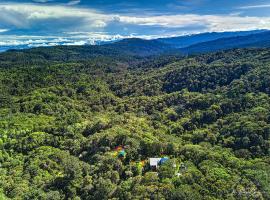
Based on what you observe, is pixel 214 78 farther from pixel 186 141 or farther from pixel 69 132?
pixel 69 132

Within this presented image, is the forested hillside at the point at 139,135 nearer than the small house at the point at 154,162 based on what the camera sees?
Yes

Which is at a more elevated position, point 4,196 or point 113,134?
point 113,134

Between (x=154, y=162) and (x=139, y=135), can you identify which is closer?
(x=154, y=162)

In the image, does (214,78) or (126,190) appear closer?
(126,190)

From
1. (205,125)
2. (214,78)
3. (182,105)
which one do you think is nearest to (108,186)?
(205,125)

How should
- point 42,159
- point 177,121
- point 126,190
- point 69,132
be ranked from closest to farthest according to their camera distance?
point 126,190, point 42,159, point 69,132, point 177,121

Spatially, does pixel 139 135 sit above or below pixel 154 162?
below

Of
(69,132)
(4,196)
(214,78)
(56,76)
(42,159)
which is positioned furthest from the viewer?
(56,76)

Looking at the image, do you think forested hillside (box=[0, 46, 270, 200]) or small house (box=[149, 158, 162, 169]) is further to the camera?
small house (box=[149, 158, 162, 169])
